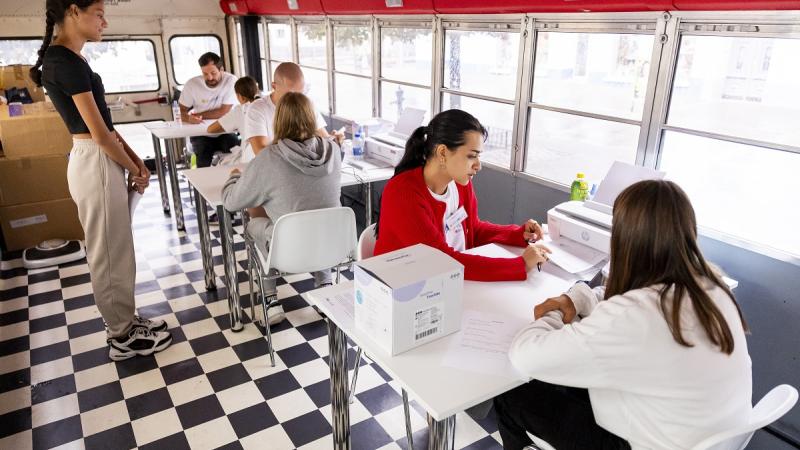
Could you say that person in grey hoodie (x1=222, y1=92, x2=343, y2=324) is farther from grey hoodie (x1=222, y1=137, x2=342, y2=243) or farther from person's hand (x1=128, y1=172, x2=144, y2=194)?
person's hand (x1=128, y1=172, x2=144, y2=194)

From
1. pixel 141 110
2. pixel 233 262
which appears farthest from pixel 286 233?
pixel 141 110

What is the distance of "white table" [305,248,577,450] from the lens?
4.56 ft

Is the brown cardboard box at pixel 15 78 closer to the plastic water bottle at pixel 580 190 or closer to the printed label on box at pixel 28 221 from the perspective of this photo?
the printed label on box at pixel 28 221

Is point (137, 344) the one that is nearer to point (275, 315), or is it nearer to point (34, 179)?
point (275, 315)

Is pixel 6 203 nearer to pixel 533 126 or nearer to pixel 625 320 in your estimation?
pixel 533 126

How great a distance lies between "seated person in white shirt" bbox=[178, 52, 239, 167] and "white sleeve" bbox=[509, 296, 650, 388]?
15.2 ft

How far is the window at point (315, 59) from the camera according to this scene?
221 inches

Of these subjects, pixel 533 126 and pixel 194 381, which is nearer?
pixel 194 381

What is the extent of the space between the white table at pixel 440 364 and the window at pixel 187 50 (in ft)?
19.5

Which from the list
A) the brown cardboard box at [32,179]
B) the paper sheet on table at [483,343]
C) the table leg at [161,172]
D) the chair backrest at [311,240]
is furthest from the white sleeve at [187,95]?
the paper sheet on table at [483,343]

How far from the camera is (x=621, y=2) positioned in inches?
99.9

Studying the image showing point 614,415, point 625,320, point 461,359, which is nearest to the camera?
point 625,320

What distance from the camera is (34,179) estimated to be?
420 centimetres

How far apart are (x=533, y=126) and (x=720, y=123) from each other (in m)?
1.13
